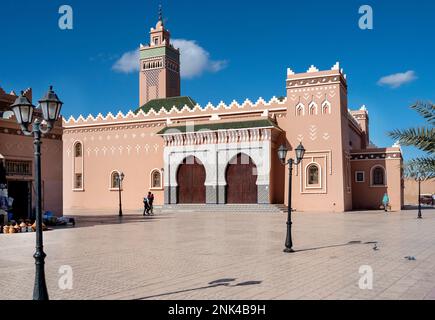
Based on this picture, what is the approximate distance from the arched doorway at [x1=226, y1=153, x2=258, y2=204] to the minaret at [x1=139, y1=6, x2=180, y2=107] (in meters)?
18.6

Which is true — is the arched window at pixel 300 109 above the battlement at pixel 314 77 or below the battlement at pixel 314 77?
below

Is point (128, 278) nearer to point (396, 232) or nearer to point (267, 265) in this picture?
point (267, 265)

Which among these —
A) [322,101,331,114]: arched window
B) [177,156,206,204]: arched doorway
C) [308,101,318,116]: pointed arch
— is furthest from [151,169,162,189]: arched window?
[322,101,331,114]: arched window

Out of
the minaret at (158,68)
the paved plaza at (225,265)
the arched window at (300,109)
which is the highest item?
the minaret at (158,68)

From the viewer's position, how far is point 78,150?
37.1 metres

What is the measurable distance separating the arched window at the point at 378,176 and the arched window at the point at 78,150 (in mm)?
21321

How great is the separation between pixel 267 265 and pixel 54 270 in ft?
12.9

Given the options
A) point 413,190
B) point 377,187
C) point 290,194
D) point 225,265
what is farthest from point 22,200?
point 413,190

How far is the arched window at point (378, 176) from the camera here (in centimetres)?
3075

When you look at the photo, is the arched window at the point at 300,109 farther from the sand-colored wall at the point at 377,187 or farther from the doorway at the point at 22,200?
the doorway at the point at 22,200

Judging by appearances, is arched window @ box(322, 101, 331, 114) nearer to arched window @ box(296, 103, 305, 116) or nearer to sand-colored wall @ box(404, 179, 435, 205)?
arched window @ box(296, 103, 305, 116)

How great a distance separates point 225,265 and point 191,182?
871 inches

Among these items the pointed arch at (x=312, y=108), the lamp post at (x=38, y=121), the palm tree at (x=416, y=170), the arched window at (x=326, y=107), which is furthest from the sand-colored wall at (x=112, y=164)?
the palm tree at (x=416, y=170)
